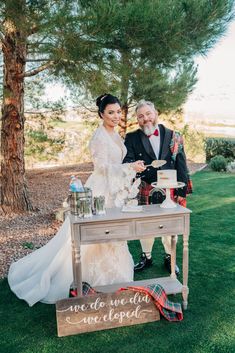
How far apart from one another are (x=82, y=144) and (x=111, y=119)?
8.43 metres

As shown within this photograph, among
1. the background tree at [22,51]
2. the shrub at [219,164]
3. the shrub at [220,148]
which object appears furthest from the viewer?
the shrub at [220,148]

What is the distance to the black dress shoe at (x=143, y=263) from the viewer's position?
349 cm

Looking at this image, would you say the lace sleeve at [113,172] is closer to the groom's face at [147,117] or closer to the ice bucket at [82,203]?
the ice bucket at [82,203]

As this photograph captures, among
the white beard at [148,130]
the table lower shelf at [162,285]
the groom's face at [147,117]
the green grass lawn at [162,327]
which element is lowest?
the green grass lawn at [162,327]

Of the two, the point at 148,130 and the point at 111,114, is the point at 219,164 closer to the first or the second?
the point at 148,130

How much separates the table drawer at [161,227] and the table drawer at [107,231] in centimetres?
8

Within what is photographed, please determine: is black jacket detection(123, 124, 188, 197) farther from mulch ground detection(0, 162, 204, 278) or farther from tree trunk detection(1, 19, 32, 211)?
tree trunk detection(1, 19, 32, 211)

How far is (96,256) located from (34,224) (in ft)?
7.51

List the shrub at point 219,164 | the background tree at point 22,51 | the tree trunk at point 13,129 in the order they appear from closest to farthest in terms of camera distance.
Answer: the background tree at point 22,51 < the tree trunk at point 13,129 < the shrub at point 219,164

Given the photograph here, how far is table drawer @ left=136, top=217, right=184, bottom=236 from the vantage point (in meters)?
2.52

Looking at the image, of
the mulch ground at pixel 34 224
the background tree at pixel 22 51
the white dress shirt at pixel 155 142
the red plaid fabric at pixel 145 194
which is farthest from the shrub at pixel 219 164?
the white dress shirt at pixel 155 142

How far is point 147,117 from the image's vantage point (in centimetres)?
297

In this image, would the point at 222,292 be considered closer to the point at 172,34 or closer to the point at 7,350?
the point at 7,350

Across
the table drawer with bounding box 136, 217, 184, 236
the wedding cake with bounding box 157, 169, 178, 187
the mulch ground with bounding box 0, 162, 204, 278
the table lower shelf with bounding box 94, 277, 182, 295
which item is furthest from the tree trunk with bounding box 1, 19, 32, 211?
the table drawer with bounding box 136, 217, 184, 236
